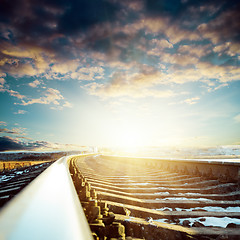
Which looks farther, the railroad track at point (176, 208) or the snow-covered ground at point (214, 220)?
the snow-covered ground at point (214, 220)

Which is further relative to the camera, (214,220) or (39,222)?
(214,220)

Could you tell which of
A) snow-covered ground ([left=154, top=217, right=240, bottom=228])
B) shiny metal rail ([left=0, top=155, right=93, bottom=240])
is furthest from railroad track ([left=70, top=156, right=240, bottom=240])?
shiny metal rail ([left=0, top=155, right=93, bottom=240])

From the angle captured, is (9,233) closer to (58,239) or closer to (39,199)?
(58,239)

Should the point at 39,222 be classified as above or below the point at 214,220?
above

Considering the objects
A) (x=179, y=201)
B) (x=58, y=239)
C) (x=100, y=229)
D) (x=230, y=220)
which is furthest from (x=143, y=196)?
(x=58, y=239)

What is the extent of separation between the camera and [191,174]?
525 cm

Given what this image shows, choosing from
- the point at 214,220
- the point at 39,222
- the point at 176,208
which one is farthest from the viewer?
the point at 176,208

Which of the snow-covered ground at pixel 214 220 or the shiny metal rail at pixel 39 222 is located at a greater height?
the shiny metal rail at pixel 39 222

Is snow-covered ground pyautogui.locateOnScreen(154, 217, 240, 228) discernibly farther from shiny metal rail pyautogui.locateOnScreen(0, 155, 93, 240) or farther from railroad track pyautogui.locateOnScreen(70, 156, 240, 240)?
shiny metal rail pyautogui.locateOnScreen(0, 155, 93, 240)

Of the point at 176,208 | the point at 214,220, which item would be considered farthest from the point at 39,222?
the point at 176,208

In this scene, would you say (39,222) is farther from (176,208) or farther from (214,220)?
(176,208)

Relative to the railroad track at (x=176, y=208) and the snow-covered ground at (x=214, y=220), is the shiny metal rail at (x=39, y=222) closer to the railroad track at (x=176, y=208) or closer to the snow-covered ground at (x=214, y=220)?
the railroad track at (x=176, y=208)

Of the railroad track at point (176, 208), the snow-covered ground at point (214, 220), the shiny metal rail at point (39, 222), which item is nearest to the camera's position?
the shiny metal rail at point (39, 222)

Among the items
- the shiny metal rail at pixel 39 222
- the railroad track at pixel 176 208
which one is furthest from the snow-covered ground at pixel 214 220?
the shiny metal rail at pixel 39 222
